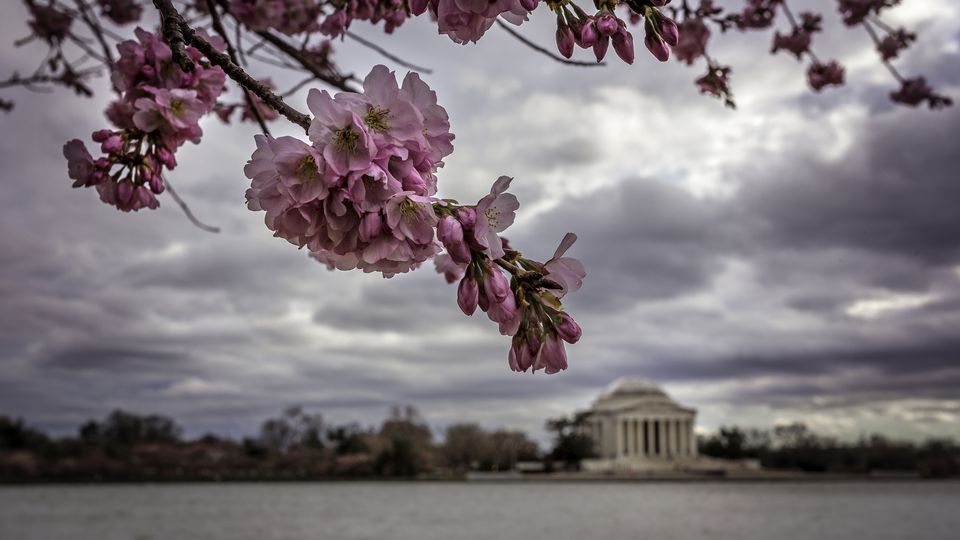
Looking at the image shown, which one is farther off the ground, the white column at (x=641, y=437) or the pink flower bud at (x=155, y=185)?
the white column at (x=641, y=437)

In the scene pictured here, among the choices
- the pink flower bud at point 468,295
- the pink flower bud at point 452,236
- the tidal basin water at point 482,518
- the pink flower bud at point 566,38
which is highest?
Result: the pink flower bud at point 566,38

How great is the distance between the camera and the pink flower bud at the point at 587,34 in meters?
1.49

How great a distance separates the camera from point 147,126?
2230 millimetres

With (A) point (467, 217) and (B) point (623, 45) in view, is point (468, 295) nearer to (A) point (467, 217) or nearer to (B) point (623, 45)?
(A) point (467, 217)

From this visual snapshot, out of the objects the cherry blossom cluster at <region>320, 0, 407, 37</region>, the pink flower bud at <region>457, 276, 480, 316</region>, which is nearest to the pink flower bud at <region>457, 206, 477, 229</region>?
the pink flower bud at <region>457, 276, 480, 316</region>

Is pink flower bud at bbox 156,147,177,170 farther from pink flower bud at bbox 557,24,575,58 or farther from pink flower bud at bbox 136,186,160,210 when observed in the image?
pink flower bud at bbox 557,24,575,58

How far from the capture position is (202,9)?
5492mm

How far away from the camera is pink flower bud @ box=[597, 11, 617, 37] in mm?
1486

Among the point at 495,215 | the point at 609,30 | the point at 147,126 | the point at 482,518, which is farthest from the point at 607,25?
the point at 482,518

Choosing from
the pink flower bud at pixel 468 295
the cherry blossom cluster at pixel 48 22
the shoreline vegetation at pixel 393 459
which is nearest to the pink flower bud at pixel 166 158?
the pink flower bud at pixel 468 295

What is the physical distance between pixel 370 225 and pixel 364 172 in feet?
0.29

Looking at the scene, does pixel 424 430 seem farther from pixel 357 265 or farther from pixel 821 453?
pixel 357 265

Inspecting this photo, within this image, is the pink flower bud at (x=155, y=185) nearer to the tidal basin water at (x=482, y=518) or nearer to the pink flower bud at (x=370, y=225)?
the pink flower bud at (x=370, y=225)

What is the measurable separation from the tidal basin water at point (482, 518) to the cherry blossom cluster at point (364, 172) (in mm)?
22724
